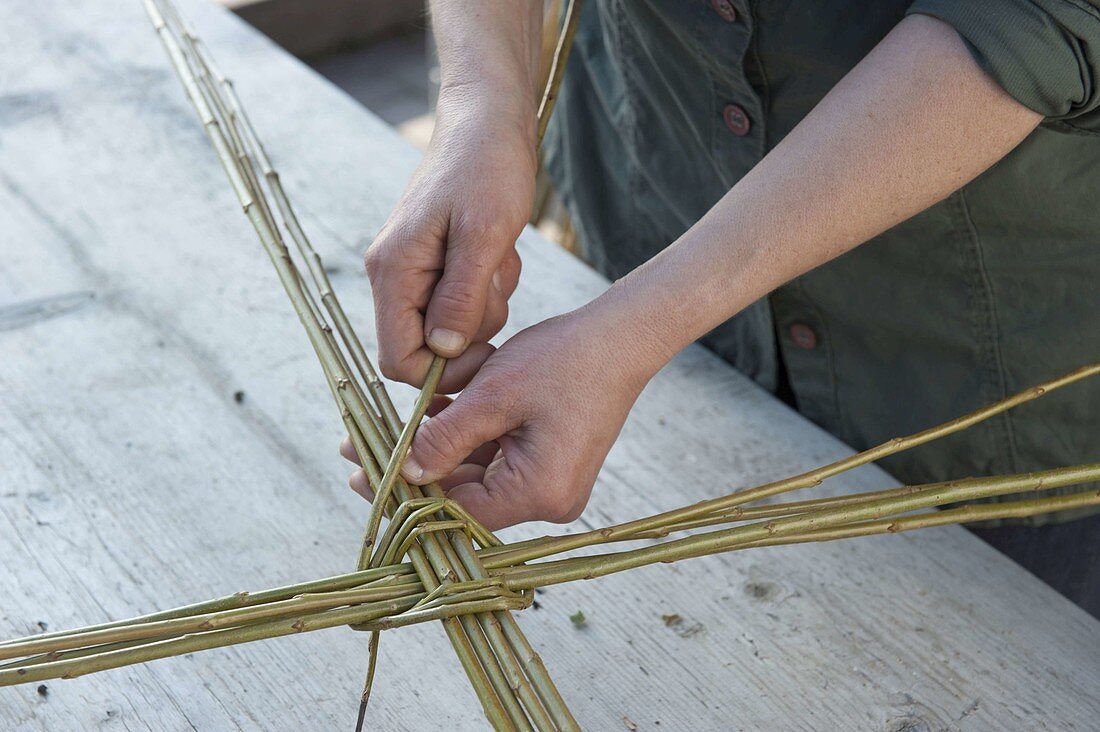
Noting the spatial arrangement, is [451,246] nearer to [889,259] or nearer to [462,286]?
[462,286]

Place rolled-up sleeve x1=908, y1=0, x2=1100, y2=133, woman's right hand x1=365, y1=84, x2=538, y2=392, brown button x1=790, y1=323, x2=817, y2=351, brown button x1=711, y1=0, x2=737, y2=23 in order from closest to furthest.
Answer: rolled-up sleeve x1=908, y1=0, x2=1100, y2=133 < woman's right hand x1=365, y1=84, x2=538, y2=392 < brown button x1=711, y1=0, x2=737, y2=23 < brown button x1=790, y1=323, x2=817, y2=351

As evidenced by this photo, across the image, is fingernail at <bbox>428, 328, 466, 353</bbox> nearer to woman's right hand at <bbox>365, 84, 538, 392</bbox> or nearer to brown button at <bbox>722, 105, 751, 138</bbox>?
woman's right hand at <bbox>365, 84, 538, 392</bbox>

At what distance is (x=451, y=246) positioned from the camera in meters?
0.67

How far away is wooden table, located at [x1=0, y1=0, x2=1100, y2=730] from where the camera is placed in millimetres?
643

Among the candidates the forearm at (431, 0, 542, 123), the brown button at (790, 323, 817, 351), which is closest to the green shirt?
the brown button at (790, 323, 817, 351)

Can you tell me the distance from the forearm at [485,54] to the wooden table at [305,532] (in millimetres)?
226

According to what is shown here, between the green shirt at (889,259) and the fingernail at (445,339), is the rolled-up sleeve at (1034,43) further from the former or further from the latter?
the fingernail at (445,339)

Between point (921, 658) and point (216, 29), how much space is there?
107 cm

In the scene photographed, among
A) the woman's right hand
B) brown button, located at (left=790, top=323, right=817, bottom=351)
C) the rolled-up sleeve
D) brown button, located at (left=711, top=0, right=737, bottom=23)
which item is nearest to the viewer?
the rolled-up sleeve

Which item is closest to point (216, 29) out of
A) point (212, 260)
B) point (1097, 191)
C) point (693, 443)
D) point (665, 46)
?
point (212, 260)

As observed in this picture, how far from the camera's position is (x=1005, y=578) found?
0.73 m

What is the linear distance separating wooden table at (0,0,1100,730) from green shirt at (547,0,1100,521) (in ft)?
0.29

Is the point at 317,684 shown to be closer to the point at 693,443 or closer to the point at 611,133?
the point at 693,443

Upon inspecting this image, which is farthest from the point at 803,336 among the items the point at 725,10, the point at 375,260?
the point at 375,260
